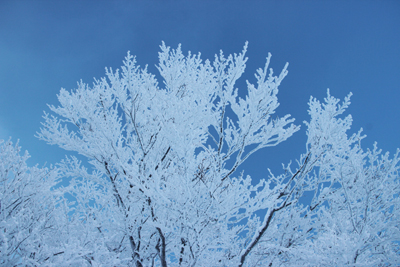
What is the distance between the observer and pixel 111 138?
366 centimetres

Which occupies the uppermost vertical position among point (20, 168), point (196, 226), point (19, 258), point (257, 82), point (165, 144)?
point (257, 82)

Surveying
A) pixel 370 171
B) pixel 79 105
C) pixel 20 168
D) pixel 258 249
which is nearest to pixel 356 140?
pixel 370 171

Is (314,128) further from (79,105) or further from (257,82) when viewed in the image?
(79,105)

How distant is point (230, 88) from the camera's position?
381 cm

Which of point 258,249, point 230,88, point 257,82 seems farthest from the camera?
point 258,249

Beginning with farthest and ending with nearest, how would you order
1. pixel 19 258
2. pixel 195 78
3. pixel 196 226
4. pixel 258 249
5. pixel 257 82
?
1. pixel 195 78
2. pixel 258 249
3. pixel 257 82
4. pixel 19 258
5. pixel 196 226

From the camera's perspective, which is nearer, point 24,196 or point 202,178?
point 202,178

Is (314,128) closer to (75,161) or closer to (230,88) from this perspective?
(230,88)

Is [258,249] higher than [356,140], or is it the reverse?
[356,140]

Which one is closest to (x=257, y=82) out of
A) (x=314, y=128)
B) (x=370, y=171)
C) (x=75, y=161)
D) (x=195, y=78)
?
(x=314, y=128)

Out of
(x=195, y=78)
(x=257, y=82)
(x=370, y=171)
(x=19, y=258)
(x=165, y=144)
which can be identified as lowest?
(x=19, y=258)

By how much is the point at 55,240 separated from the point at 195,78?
4413mm

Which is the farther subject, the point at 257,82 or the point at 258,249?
the point at 258,249

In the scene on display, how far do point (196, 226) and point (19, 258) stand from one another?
2596mm
